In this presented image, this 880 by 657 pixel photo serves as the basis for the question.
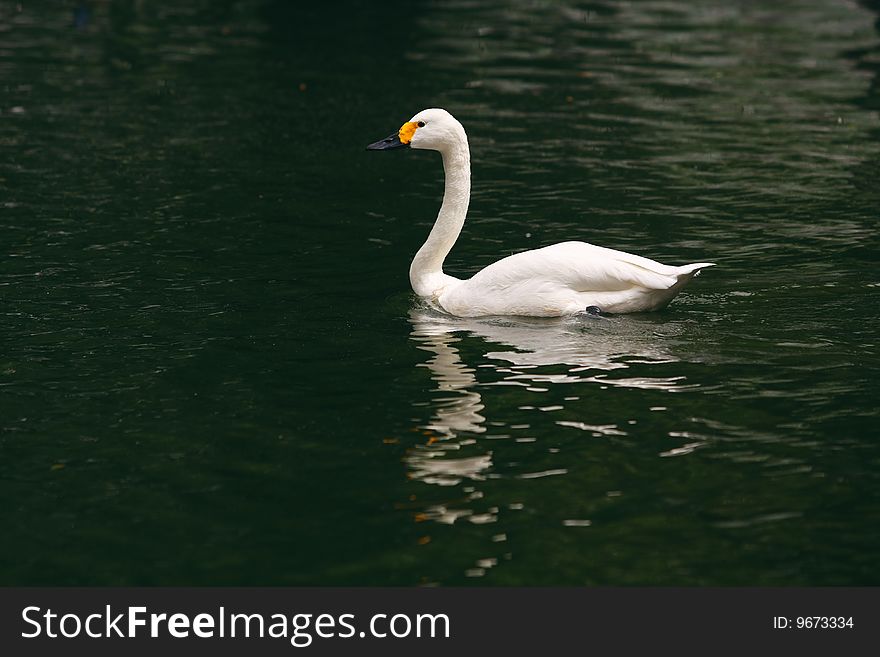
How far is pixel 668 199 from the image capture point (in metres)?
17.9

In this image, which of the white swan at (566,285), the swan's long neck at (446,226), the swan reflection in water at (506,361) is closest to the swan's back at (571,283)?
the white swan at (566,285)

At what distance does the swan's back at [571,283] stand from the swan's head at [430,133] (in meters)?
1.45

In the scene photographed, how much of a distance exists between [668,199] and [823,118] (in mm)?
6223

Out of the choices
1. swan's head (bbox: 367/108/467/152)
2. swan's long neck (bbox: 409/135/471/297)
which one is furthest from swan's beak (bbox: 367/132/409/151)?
swan's long neck (bbox: 409/135/471/297)

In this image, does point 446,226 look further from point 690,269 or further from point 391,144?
point 690,269

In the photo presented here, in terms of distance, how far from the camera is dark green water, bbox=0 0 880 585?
837cm

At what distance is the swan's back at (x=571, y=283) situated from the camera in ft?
40.5

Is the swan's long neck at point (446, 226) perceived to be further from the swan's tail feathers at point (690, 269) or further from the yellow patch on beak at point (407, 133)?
the swan's tail feathers at point (690, 269)

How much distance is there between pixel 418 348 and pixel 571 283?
1495mm

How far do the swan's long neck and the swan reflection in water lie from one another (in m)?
0.33

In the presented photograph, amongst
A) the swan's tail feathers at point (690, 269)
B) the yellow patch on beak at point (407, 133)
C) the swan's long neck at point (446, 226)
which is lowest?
the swan's tail feathers at point (690, 269)

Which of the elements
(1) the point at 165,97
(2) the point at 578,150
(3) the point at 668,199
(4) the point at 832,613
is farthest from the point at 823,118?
(4) the point at 832,613

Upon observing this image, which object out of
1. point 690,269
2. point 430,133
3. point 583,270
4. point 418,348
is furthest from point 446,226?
point 690,269

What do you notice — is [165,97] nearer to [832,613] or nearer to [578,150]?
[578,150]
